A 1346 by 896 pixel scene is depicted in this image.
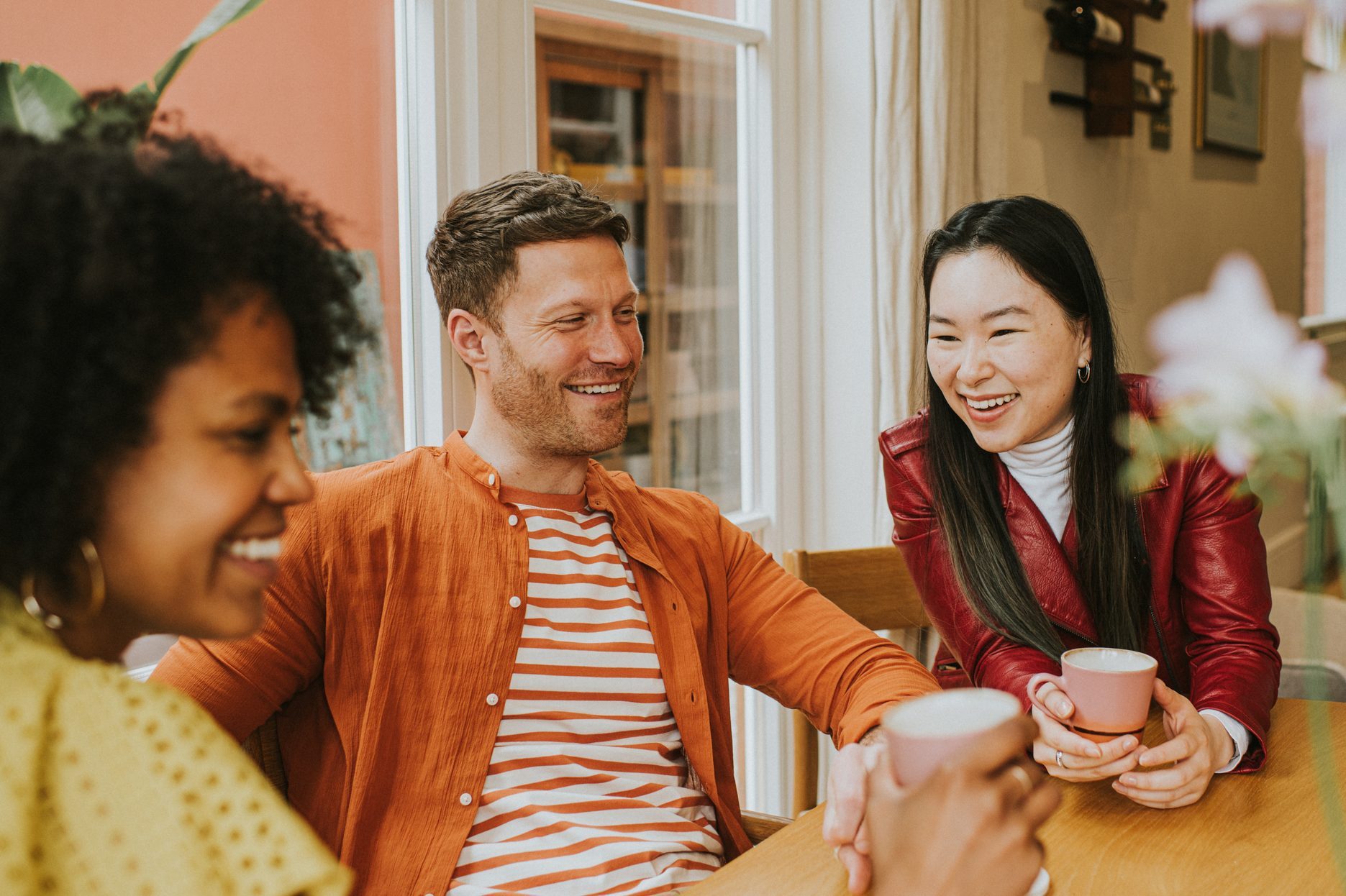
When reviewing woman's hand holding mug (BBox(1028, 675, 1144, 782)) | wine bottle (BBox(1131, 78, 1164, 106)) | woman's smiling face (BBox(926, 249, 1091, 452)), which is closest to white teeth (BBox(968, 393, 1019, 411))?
woman's smiling face (BBox(926, 249, 1091, 452))

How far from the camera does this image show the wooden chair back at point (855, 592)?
1.81m

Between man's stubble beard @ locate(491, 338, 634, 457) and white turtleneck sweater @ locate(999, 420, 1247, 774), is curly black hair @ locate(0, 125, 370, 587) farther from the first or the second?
white turtleneck sweater @ locate(999, 420, 1247, 774)

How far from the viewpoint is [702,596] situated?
1.46 m

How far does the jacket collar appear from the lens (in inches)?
54.2

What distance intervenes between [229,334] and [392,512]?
33.4 inches

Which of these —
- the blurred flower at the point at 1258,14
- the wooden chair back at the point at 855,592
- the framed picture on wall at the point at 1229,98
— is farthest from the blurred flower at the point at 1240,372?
the framed picture on wall at the point at 1229,98

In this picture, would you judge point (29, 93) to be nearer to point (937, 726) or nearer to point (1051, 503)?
point (937, 726)

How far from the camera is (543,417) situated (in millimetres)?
1388

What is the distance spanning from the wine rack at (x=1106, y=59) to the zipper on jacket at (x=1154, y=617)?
186 cm

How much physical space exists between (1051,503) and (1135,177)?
2.34 metres

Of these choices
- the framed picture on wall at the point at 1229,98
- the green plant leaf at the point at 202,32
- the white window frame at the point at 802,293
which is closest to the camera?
the green plant leaf at the point at 202,32

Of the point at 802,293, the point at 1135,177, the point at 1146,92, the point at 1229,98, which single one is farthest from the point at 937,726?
the point at 1229,98

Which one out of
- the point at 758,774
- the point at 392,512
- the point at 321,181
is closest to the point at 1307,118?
the point at 392,512

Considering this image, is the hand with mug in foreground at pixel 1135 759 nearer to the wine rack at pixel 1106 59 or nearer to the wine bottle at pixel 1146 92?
the wine rack at pixel 1106 59
